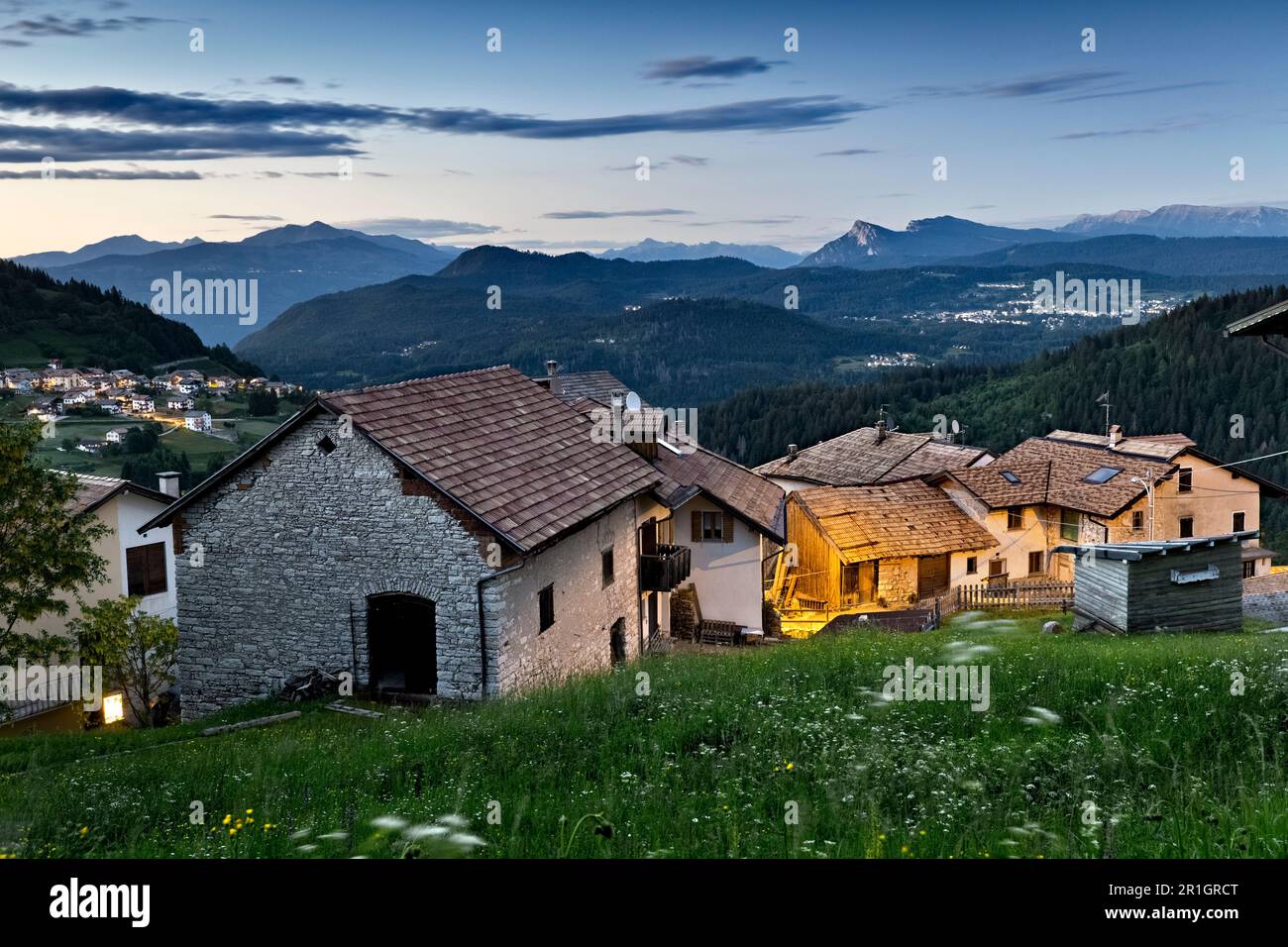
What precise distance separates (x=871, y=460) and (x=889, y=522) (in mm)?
13374

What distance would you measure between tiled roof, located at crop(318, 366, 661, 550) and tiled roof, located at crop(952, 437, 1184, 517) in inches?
1244

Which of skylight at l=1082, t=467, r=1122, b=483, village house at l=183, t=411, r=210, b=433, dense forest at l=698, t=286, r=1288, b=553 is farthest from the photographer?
dense forest at l=698, t=286, r=1288, b=553

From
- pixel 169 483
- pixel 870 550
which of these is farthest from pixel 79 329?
pixel 870 550

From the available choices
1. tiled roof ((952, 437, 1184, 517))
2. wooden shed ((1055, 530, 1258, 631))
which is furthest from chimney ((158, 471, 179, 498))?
tiled roof ((952, 437, 1184, 517))

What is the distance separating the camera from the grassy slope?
283 inches

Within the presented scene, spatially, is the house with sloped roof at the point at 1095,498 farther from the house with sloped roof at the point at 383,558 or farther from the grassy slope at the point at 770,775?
the grassy slope at the point at 770,775

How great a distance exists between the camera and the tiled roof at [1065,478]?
52.8 meters

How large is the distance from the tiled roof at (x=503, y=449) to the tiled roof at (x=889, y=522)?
2242 centimetres

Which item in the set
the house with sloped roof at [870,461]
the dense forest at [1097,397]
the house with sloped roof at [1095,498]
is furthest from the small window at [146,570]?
the dense forest at [1097,397]

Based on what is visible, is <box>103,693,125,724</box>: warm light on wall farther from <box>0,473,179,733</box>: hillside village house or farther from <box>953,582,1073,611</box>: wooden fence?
<box>953,582,1073,611</box>: wooden fence

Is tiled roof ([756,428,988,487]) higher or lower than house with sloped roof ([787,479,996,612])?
higher

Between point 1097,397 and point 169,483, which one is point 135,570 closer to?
point 169,483
